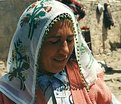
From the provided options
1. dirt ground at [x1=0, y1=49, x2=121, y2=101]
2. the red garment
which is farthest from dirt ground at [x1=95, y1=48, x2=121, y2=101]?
the red garment

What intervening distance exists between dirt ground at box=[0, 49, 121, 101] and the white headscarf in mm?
5145

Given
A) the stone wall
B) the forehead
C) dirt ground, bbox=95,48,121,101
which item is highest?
the forehead

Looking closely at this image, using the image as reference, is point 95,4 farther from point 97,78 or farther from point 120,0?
point 97,78

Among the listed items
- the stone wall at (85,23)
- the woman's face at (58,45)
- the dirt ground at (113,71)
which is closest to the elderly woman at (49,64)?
the woman's face at (58,45)

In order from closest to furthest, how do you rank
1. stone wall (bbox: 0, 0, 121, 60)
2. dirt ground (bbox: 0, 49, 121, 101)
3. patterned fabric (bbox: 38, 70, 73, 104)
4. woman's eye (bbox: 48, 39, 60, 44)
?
woman's eye (bbox: 48, 39, 60, 44)
patterned fabric (bbox: 38, 70, 73, 104)
dirt ground (bbox: 0, 49, 121, 101)
stone wall (bbox: 0, 0, 121, 60)

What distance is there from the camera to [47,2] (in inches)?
→ 81.3

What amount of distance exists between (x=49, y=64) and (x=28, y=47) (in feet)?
0.43

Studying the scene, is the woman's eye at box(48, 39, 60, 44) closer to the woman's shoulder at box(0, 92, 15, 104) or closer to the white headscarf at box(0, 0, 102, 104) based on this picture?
the white headscarf at box(0, 0, 102, 104)

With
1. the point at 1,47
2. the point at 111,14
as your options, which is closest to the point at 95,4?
the point at 111,14

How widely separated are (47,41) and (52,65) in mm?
125

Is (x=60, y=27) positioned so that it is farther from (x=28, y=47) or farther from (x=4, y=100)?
(x=4, y=100)

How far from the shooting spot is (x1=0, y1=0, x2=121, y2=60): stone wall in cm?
974

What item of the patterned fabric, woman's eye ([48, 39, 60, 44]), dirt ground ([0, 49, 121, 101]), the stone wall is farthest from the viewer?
the stone wall

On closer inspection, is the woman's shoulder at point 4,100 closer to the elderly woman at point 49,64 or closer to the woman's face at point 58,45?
the elderly woman at point 49,64
